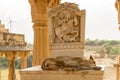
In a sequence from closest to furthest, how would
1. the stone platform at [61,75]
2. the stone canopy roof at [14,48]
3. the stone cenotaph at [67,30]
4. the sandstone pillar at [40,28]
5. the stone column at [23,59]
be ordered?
the stone platform at [61,75]
the stone cenotaph at [67,30]
the sandstone pillar at [40,28]
the stone canopy roof at [14,48]
the stone column at [23,59]

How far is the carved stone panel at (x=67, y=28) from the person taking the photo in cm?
994

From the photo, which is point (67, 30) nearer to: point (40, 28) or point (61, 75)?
point (61, 75)

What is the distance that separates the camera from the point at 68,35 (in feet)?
32.9

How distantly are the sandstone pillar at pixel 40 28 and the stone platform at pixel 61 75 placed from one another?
7081 mm

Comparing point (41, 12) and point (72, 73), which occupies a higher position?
point (41, 12)

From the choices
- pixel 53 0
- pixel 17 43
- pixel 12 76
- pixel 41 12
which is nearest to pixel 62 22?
pixel 41 12

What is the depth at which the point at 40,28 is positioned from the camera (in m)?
15.6

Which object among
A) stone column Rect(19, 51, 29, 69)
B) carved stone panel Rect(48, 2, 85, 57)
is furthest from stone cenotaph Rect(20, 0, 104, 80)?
stone column Rect(19, 51, 29, 69)

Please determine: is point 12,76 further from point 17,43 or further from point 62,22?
point 62,22

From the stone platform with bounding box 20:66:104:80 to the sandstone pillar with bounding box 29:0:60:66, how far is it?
7.08 m

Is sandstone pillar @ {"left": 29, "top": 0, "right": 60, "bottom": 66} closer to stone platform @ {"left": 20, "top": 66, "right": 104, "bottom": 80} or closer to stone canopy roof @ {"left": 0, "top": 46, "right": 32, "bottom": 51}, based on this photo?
stone canopy roof @ {"left": 0, "top": 46, "right": 32, "bottom": 51}

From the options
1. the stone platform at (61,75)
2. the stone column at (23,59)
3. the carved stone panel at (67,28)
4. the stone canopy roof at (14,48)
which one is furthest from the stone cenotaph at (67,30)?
the stone column at (23,59)

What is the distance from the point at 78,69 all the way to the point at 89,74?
0.38 metres

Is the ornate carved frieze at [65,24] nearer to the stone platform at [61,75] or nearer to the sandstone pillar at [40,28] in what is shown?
the stone platform at [61,75]
